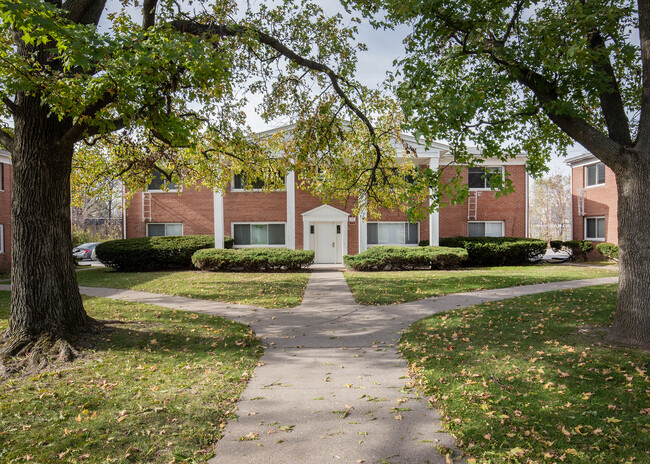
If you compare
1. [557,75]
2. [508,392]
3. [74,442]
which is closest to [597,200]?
[557,75]

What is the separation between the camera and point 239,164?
12617 mm

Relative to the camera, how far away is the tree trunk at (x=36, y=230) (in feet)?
20.4

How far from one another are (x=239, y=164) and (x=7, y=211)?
1505 cm

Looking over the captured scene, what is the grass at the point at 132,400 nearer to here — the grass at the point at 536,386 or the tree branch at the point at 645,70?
the grass at the point at 536,386

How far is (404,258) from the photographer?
1869 centimetres

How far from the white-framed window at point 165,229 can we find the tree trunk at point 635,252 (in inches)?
824

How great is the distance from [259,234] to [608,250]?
18.0 metres

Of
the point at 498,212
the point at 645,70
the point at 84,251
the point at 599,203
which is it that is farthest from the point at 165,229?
the point at 599,203

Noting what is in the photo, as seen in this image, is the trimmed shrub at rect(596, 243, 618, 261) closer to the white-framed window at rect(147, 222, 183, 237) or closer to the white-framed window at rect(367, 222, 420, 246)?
the white-framed window at rect(367, 222, 420, 246)

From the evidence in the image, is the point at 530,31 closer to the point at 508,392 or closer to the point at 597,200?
the point at 508,392

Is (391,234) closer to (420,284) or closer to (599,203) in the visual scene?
(420,284)

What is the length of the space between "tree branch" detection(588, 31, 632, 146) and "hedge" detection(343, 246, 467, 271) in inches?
486

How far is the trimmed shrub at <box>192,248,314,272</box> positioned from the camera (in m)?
18.4

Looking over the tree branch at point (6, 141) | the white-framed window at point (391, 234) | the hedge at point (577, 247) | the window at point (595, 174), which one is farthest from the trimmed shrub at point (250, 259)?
the window at point (595, 174)
